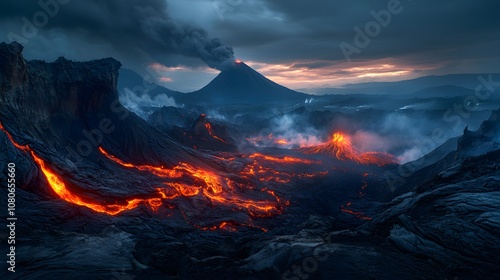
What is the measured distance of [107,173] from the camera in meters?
21.2

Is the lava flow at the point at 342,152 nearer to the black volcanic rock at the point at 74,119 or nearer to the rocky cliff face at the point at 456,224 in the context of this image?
the black volcanic rock at the point at 74,119

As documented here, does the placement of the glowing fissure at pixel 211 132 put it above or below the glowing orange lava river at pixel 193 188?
above

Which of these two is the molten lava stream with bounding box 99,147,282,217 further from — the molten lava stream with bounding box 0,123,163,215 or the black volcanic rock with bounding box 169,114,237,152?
the black volcanic rock with bounding box 169,114,237,152

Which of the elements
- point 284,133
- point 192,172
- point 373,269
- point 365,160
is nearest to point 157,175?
point 192,172

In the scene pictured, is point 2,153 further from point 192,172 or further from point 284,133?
point 284,133

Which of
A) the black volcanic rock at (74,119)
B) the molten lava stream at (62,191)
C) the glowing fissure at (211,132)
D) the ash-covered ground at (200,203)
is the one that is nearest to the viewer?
the ash-covered ground at (200,203)

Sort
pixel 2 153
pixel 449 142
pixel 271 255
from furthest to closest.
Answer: pixel 449 142 < pixel 2 153 < pixel 271 255

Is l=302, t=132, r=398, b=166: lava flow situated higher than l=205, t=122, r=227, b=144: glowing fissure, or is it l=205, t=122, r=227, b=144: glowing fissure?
l=205, t=122, r=227, b=144: glowing fissure

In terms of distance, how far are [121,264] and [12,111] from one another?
1386 centimetres

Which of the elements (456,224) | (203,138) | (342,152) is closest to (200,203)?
(456,224)

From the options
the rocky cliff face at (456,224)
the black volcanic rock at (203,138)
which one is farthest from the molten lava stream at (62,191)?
the black volcanic rock at (203,138)

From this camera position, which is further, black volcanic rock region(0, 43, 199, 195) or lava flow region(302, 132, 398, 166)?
lava flow region(302, 132, 398, 166)

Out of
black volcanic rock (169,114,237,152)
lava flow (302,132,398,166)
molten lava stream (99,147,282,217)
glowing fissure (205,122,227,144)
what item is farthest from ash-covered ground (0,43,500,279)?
glowing fissure (205,122,227,144)

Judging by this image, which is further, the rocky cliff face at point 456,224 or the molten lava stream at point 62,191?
the molten lava stream at point 62,191
